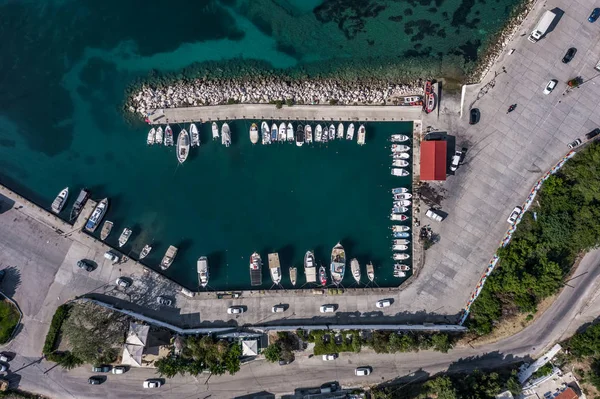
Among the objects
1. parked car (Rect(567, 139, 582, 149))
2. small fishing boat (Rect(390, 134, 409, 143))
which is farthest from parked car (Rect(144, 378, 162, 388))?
parked car (Rect(567, 139, 582, 149))

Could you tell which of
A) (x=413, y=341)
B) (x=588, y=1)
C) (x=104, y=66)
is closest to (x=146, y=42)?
(x=104, y=66)

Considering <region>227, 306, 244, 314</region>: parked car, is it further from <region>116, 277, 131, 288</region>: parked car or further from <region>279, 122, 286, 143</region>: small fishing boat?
<region>279, 122, 286, 143</region>: small fishing boat

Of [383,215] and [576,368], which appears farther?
[383,215]

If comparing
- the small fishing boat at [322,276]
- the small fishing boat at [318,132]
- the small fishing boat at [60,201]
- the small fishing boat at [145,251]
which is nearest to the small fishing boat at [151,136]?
the small fishing boat at [60,201]

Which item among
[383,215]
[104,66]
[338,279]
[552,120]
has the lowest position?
[338,279]

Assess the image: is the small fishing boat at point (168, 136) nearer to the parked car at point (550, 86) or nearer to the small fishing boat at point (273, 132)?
the small fishing boat at point (273, 132)

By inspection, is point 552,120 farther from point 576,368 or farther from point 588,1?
point 576,368
